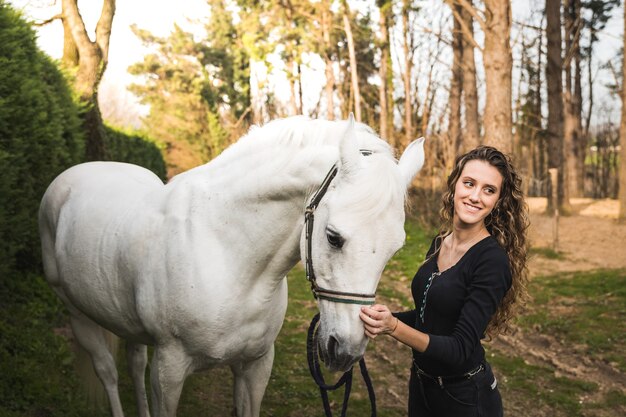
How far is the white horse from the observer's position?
1716 mm

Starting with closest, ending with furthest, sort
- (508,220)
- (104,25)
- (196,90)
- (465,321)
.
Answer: (465,321) < (508,220) < (104,25) < (196,90)

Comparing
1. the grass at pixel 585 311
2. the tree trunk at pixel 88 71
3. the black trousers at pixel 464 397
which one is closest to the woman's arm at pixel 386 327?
the black trousers at pixel 464 397

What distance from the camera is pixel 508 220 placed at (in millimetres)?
2029

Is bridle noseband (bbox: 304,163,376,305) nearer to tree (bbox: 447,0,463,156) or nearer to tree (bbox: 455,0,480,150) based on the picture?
tree (bbox: 455,0,480,150)

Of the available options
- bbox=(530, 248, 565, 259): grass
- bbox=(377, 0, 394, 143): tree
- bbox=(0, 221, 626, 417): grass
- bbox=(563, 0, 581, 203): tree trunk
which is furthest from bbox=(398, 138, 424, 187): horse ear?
bbox=(563, 0, 581, 203): tree trunk

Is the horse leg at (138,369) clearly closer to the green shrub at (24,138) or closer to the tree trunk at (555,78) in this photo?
the green shrub at (24,138)

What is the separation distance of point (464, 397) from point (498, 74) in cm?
807

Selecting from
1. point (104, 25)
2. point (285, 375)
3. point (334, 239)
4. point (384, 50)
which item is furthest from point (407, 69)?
point (334, 239)

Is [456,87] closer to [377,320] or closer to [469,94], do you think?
[469,94]

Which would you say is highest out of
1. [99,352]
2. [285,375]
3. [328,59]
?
[328,59]

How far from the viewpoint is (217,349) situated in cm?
215

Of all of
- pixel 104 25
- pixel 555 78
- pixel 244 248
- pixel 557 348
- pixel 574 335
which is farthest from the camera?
pixel 555 78

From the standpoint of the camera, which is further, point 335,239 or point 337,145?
point 337,145

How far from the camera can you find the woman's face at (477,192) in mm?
1932
